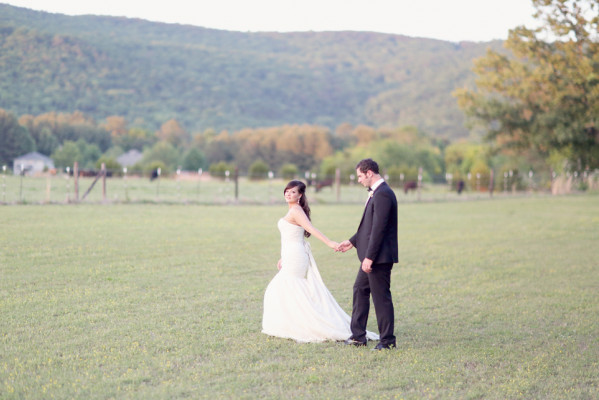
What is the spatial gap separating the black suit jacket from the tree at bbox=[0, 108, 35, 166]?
4764cm

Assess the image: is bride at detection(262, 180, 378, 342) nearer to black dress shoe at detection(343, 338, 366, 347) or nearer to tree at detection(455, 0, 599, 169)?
black dress shoe at detection(343, 338, 366, 347)

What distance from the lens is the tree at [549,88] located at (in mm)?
21906

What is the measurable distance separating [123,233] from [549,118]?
54.1ft

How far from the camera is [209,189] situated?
133ft

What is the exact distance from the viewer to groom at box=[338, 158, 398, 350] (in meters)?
5.79

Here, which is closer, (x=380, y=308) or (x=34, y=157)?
(x=380, y=308)

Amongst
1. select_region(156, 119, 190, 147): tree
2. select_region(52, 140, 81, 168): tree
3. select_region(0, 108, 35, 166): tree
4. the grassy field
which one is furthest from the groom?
select_region(156, 119, 190, 147): tree

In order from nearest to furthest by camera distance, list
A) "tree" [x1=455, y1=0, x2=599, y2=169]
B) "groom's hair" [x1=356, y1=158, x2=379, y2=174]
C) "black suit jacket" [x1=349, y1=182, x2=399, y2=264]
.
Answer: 1. "black suit jacket" [x1=349, y1=182, x2=399, y2=264]
2. "groom's hair" [x1=356, y1=158, x2=379, y2=174]
3. "tree" [x1=455, y1=0, x2=599, y2=169]

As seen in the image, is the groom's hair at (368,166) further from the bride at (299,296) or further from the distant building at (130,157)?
the distant building at (130,157)

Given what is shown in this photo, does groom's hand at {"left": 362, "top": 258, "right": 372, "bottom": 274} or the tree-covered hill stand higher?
the tree-covered hill

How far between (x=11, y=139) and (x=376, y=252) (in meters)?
53.3

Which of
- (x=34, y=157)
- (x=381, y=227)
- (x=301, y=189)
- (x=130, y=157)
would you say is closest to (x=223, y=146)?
(x=130, y=157)

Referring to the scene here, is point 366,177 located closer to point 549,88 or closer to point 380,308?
point 380,308

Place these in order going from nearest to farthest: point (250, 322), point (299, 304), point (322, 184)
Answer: point (299, 304), point (250, 322), point (322, 184)
